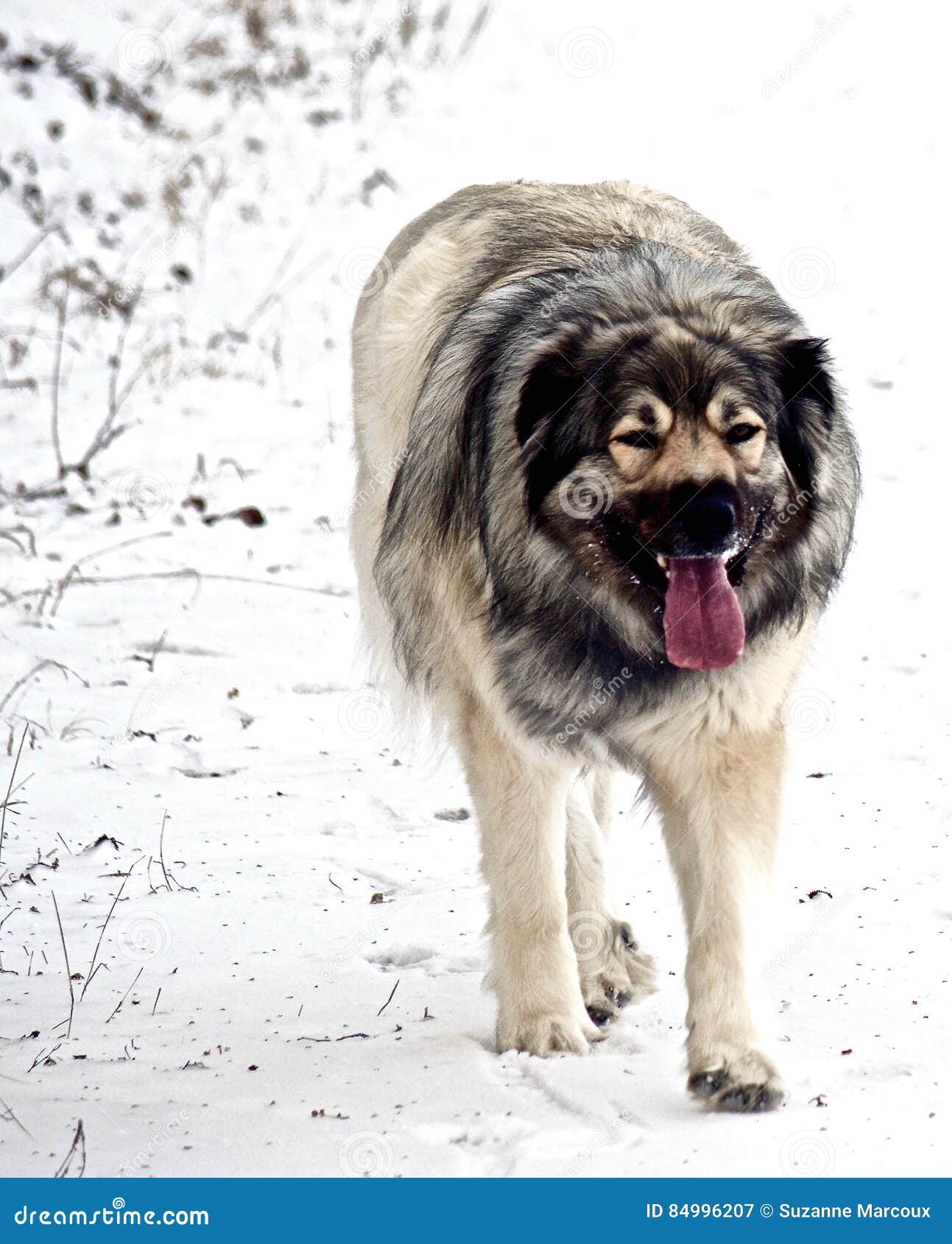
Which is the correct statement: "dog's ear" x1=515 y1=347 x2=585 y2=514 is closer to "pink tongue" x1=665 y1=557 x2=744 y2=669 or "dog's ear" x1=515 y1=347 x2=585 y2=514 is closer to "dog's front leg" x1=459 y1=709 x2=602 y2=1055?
"pink tongue" x1=665 y1=557 x2=744 y2=669

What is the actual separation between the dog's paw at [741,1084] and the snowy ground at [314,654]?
0.05 m

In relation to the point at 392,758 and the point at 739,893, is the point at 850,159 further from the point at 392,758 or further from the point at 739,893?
the point at 739,893

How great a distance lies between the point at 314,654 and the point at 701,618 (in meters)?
2.51

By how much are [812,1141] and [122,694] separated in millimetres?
2913

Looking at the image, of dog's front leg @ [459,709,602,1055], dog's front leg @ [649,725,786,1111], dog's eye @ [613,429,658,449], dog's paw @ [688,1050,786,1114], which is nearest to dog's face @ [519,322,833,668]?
dog's eye @ [613,429,658,449]

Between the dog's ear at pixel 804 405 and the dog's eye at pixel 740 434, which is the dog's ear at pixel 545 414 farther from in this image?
the dog's ear at pixel 804 405

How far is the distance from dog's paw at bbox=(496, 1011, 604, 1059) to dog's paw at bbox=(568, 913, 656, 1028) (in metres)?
0.19

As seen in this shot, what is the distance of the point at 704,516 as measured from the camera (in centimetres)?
248

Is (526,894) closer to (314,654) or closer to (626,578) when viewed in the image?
(626,578)

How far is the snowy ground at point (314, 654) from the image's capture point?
98.5 inches

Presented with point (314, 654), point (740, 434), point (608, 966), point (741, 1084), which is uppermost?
point (740, 434)

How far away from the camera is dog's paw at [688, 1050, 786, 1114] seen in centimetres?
250

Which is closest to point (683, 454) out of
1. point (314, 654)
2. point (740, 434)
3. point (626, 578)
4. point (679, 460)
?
point (679, 460)

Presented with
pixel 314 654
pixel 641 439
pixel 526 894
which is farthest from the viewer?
pixel 314 654
